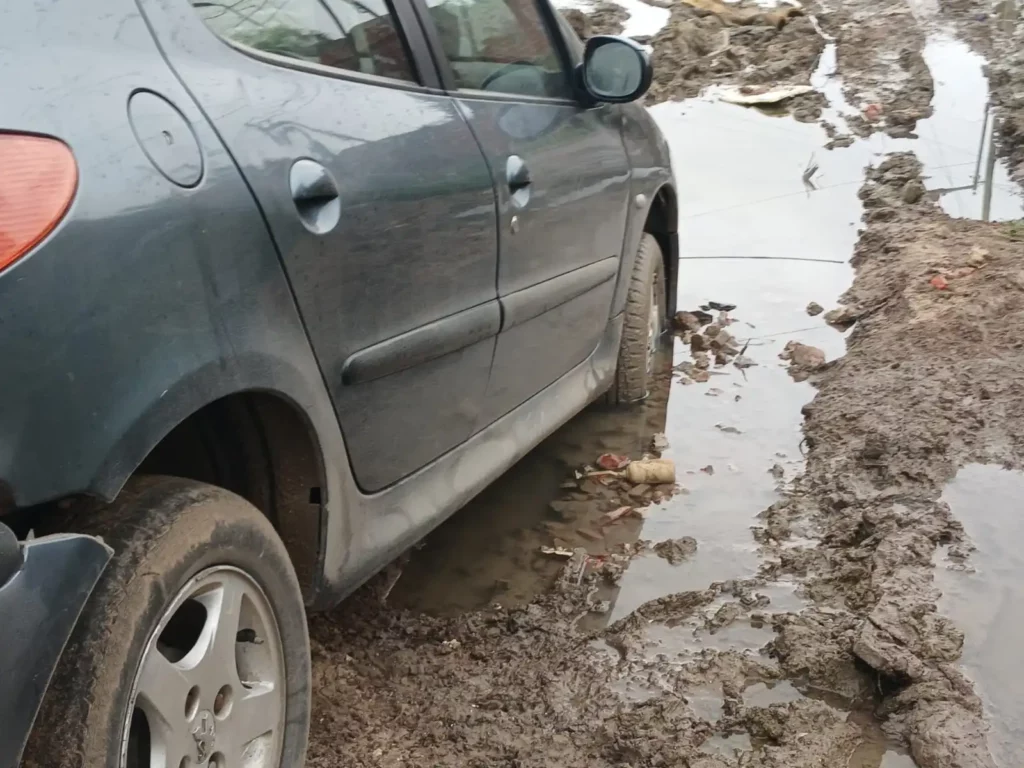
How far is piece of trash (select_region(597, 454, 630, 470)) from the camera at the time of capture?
12.9ft

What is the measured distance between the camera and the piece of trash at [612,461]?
3.92 m

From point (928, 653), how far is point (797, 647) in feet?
1.08

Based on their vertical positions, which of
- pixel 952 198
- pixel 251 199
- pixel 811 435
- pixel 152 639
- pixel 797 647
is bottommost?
pixel 952 198

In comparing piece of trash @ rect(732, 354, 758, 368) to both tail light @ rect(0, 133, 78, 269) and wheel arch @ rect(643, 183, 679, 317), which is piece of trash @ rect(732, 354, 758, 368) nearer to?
wheel arch @ rect(643, 183, 679, 317)

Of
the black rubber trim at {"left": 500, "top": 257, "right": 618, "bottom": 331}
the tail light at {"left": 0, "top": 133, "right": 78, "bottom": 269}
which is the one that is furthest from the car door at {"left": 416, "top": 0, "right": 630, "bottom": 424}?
the tail light at {"left": 0, "top": 133, "right": 78, "bottom": 269}

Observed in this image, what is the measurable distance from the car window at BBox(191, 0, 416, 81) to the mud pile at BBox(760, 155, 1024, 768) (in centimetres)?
187

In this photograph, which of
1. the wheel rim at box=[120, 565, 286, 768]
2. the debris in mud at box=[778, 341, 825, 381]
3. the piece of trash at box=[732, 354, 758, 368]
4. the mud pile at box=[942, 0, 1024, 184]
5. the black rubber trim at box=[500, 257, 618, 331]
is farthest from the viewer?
the mud pile at box=[942, 0, 1024, 184]

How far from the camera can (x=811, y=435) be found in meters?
4.07

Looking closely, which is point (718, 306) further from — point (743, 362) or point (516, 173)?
point (516, 173)

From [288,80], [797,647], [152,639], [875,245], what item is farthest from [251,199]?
[875,245]

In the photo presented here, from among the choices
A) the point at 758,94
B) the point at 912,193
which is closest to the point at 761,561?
the point at 912,193

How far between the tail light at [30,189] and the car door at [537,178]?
130 cm

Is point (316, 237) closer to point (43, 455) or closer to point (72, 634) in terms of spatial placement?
point (43, 455)

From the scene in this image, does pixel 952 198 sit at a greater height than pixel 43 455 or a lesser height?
lesser
